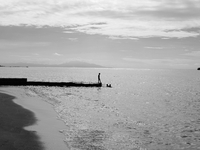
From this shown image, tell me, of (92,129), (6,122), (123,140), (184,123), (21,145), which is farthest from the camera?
(184,123)

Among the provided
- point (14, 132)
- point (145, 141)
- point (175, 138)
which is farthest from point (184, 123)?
point (14, 132)

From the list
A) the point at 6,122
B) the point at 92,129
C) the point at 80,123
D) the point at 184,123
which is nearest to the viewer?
the point at 6,122

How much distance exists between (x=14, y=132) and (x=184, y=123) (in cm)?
1921

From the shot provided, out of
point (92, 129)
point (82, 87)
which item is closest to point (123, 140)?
point (92, 129)

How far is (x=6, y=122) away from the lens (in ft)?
61.9

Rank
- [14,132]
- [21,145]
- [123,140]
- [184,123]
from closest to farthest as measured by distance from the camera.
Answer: [21,145] < [14,132] < [123,140] < [184,123]

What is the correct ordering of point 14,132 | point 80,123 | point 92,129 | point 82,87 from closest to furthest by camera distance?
1. point 14,132
2. point 92,129
3. point 80,123
4. point 82,87

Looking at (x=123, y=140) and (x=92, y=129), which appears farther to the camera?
(x=92, y=129)

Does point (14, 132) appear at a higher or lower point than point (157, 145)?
higher

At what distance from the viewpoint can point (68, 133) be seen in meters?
18.2

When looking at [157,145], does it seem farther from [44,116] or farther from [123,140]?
[44,116]

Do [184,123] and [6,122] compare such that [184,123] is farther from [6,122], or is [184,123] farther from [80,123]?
[6,122]

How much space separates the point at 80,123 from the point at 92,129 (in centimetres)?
272

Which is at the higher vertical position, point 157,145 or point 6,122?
point 6,122
